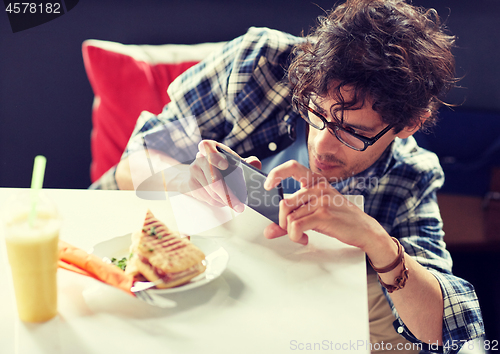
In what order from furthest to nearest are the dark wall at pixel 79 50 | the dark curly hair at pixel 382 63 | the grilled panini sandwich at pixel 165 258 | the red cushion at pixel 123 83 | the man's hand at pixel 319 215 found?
1. the dark wall at pixel 79 50
2. the red cushion at pixel 123 83
3. the dark curly hair at pixel 382 63
4. the man's hand at pixel 319 215
5. the grilled panini sandwich at pixel 165 258

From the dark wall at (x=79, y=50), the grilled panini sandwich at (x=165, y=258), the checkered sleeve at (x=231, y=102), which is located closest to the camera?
the grilled panini sandwich at (x=165, y=258)

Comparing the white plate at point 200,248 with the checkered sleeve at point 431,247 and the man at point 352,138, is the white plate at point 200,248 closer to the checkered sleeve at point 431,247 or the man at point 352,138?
the man at point 352,138

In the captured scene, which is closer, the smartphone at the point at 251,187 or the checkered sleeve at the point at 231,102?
the smartphone at the point at 251,187

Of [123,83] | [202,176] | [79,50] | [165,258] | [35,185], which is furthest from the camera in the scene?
[79,50]

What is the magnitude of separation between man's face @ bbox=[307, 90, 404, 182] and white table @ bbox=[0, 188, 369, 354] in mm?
263

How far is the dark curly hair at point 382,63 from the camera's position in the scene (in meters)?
0.88

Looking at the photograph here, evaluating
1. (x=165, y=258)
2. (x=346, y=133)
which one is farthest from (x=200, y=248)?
(x=346, y=133)

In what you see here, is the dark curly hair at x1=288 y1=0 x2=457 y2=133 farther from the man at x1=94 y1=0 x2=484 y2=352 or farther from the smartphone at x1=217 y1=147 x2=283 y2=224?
the smartphone at x1=217 y1=147 x2=283 y2=224

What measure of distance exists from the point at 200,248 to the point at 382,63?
0.54 metres

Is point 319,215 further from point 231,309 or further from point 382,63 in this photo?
point 382,63

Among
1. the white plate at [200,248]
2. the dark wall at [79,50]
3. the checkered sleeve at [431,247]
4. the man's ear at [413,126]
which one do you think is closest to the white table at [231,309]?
the white plate at [200,248]

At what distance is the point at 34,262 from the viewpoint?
Result: 54cm

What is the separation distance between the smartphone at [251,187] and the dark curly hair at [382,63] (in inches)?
10.3

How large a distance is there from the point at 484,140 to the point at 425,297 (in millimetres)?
935
